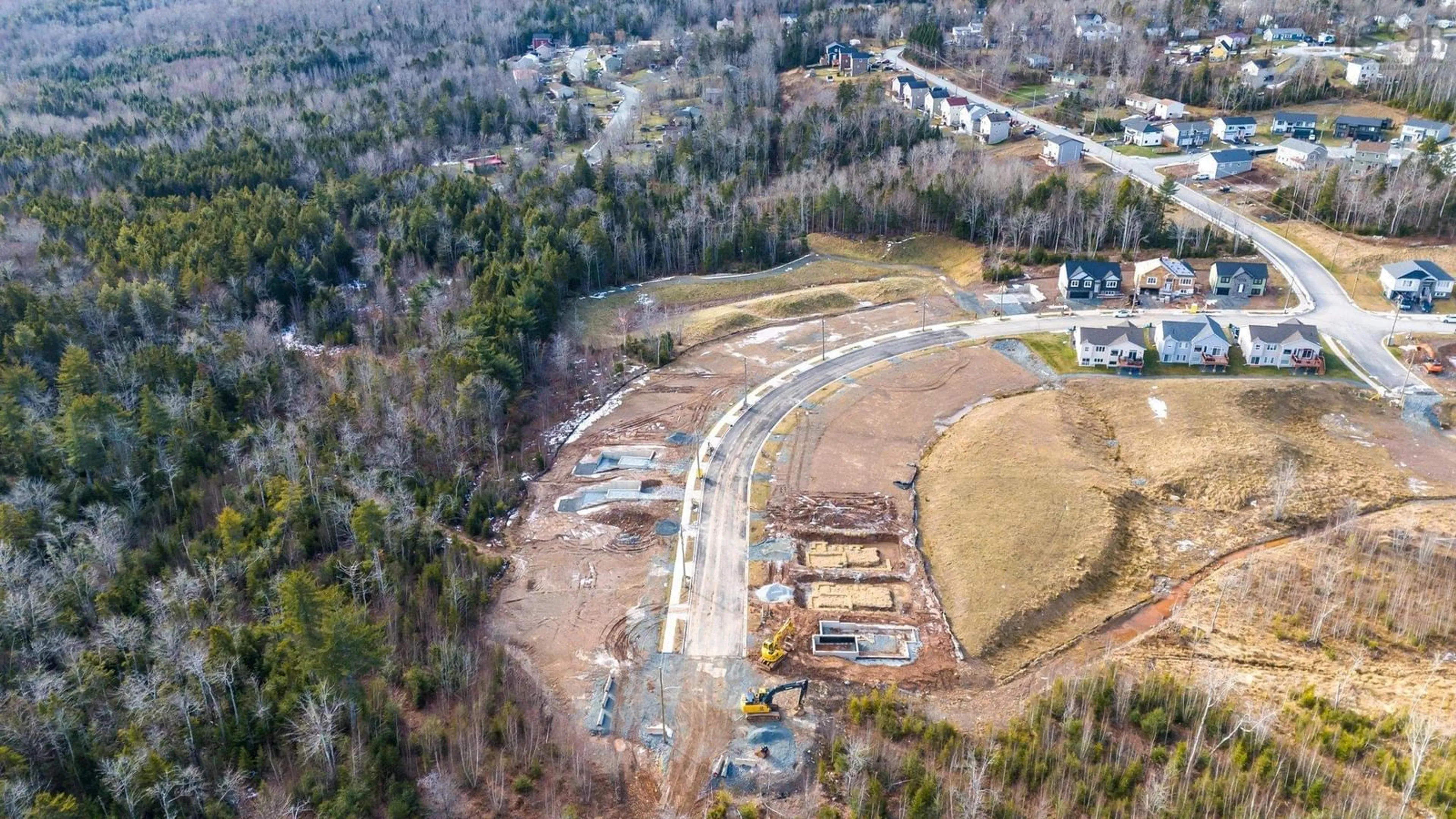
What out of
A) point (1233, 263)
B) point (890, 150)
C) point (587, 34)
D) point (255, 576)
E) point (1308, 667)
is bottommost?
point (1308, 667)

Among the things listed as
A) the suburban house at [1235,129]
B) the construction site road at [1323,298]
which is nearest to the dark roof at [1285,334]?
the construction site road at [1323,298]

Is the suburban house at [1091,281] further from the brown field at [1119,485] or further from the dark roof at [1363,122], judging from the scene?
the dark roof at [1363,122]

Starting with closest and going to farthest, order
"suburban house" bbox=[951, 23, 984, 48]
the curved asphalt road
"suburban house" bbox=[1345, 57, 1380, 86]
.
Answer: the curved asphalt road → "suburban house" bbox=[1345, 57, 1380, 86] → "suburban house" bbox=[951, 23, 984, 48]

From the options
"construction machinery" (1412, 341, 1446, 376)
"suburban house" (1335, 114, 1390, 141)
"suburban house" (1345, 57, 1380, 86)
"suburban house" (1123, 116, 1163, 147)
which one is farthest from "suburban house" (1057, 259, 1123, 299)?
"suburban house" (1345, 57, 1380, 86)

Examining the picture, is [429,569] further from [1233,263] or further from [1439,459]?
[1233,263]

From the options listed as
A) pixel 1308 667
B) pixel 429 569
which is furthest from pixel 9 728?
→ pixel 1308 667

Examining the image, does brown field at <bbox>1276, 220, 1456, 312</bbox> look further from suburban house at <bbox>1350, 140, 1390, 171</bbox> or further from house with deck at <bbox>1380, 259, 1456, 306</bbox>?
suburban house at <bbox>1350, 140, 1390, 171</bbox>
